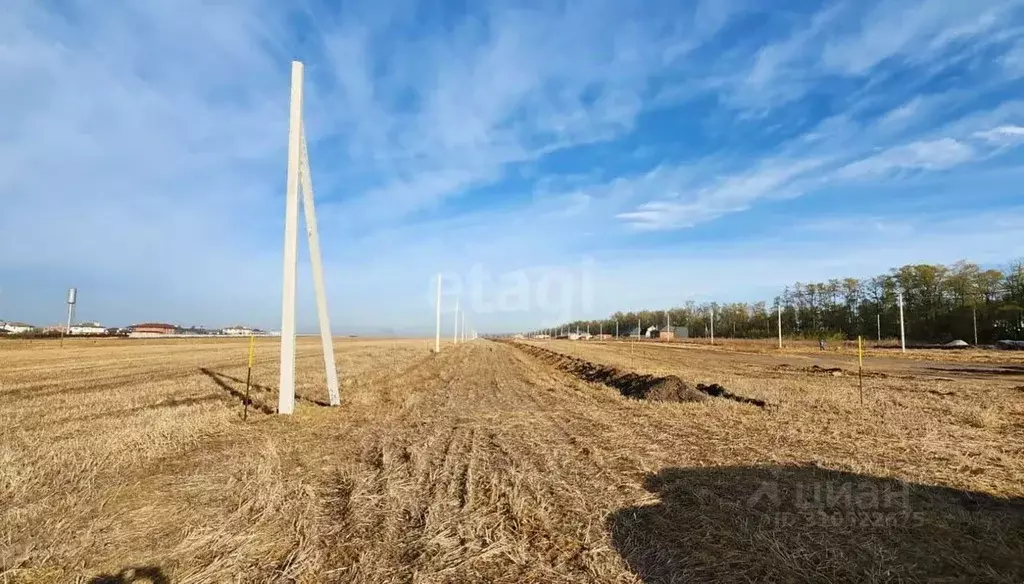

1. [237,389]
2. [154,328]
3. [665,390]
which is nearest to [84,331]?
[154,328]

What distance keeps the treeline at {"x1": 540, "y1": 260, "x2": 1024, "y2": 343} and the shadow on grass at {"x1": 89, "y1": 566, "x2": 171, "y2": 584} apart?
70.0 m

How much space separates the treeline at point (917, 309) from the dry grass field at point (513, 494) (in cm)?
6150

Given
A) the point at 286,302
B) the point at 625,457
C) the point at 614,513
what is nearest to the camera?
the point at 614,513

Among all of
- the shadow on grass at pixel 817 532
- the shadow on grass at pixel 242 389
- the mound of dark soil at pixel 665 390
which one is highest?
the mound of dark soil at pixel 665 390

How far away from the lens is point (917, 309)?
84375mm

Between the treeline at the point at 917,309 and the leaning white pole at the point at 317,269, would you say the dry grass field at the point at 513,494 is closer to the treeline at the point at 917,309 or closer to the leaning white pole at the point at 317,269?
the leaning white pole at the point at 317,269

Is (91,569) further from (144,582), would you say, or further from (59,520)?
(59,520)

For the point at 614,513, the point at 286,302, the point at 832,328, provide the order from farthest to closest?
the point at 832,328 < the point at 286,302 < the point at 614,513

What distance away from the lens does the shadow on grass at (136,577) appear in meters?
4.22

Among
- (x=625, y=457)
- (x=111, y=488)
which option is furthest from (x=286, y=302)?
(x=625, y=457)

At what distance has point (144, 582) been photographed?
4.21 metres

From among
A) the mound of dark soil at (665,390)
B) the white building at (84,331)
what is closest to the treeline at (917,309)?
the mound of dark soil at (665,390)

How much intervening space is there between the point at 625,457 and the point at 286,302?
28.2 feet

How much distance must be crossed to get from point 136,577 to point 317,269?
10.8 metres
